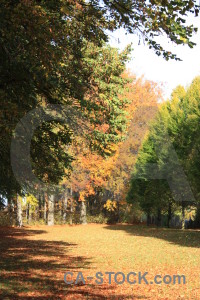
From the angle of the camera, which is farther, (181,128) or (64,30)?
(181,128)

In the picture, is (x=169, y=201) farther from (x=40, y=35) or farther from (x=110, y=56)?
(x=40, y=35)

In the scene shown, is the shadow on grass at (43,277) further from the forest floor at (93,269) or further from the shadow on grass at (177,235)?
the shadow on grass at (177,235)

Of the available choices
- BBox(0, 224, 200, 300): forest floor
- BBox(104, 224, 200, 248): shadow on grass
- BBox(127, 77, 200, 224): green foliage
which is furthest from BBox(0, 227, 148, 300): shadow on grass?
BBox(127, 77, 200, 224): green foliage

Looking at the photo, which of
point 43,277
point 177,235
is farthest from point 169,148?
point 43,277

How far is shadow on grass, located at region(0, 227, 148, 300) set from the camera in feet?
28.7

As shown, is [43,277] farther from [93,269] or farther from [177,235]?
[177,235]

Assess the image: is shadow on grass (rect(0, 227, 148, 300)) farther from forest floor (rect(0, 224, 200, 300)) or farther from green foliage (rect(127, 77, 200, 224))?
green foliage (rect(127, 77, 200, 224))

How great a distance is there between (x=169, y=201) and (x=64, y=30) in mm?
30177

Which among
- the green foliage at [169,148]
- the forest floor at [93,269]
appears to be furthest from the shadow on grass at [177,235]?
the forest floor at [93,269]

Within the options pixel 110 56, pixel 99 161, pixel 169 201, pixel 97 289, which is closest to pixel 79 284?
pixel 97 289

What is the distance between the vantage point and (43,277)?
1087 cm

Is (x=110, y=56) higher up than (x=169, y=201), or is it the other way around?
(x=110, y=56)

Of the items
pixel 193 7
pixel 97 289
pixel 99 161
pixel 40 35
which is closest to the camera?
pixel 193 7

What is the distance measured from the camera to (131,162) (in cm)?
3909
